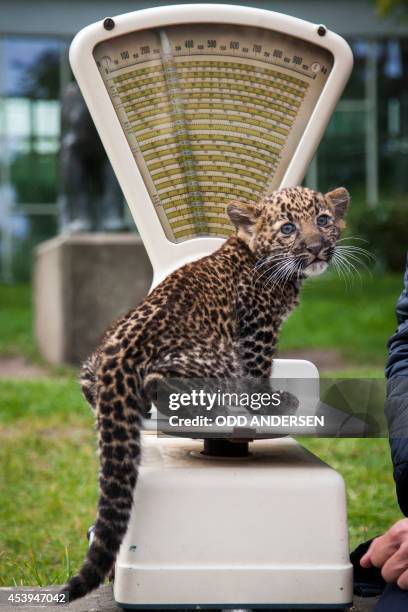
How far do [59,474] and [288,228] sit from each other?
3.32 meters

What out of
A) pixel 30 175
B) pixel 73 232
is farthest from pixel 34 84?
pixel 73 232

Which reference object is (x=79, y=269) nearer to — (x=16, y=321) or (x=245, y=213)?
(x=16, y=321)

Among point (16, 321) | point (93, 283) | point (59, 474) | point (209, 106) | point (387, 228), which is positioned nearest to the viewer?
point (209, 106)

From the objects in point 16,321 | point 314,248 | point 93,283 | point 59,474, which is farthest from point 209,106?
point 16,321

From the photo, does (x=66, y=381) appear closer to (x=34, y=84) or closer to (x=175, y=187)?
(x=175, y=187)

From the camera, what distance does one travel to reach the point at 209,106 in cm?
166

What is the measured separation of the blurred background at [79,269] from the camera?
4.06 m

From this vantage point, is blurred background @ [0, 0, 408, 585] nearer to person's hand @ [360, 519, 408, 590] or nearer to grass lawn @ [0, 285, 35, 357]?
grass lawn @ [0, 285, 35, 357]

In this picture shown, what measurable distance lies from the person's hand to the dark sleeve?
97 millimetres

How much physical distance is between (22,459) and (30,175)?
11.2 meters

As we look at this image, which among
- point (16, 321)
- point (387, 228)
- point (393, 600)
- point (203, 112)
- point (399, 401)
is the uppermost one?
point (203, 112)

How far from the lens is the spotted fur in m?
1.30

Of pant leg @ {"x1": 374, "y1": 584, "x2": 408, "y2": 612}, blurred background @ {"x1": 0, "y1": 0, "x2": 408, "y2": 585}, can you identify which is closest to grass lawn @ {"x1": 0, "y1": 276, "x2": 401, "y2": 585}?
blurred background @ {"x1": 0, "y1": 0, "x2": 408, "y2": 585}

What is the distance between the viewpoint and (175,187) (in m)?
1.68
